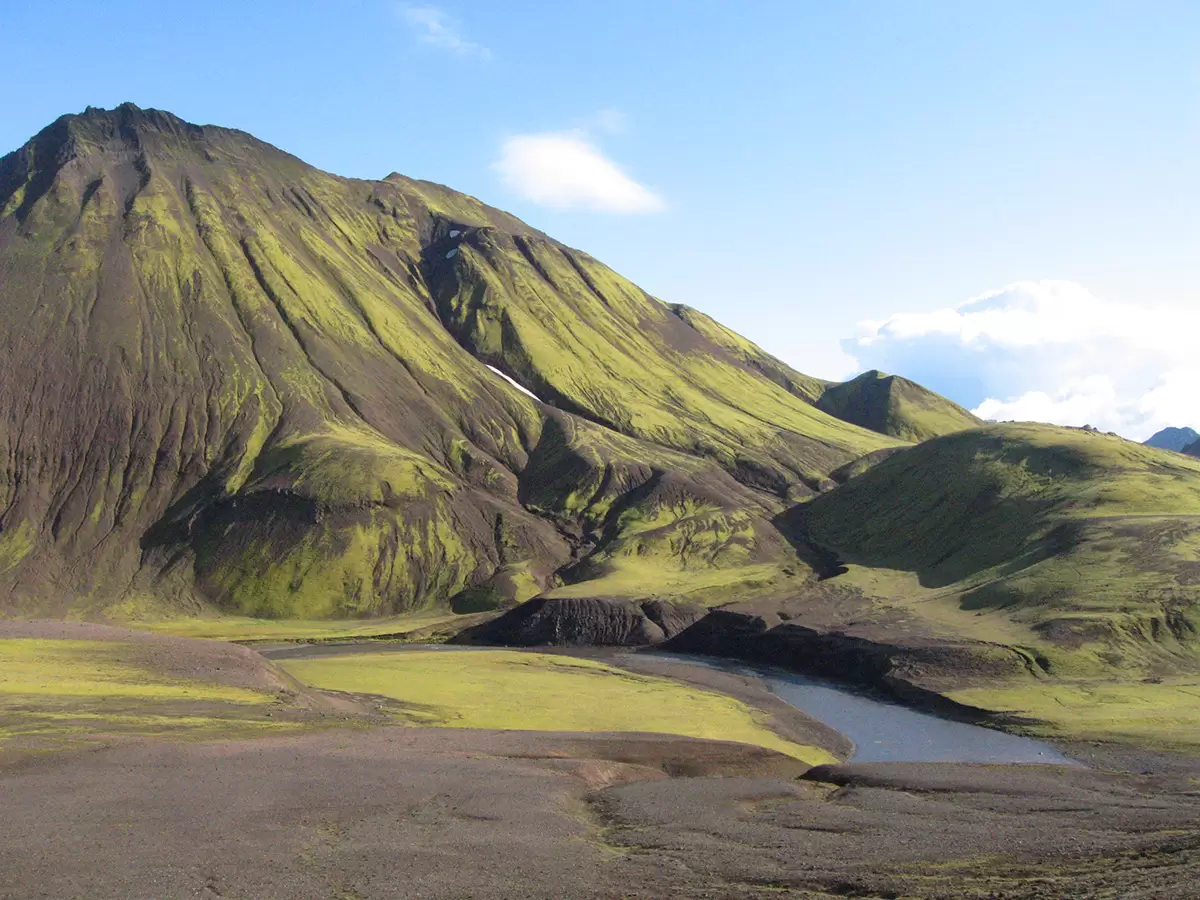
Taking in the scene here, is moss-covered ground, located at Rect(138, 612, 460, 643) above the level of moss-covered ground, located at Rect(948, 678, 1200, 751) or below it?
below

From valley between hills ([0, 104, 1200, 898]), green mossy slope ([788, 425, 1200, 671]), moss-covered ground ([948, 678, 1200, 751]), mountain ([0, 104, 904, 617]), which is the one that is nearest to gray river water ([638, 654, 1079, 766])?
valley between hills ([0, 104, 1200, 898])

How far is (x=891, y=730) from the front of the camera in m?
76.8

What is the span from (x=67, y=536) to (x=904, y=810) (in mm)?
150309

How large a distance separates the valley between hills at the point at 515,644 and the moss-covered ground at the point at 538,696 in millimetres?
590

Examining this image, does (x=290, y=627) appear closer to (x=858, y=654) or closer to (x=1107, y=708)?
(x=858, y=654)

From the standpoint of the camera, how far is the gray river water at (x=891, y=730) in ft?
220

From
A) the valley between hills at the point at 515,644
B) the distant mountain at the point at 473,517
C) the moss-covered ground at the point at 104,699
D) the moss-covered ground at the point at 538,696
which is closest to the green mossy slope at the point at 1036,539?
the distant mountain at the point at 473,517

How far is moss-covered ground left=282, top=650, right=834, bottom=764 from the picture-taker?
6838 centimetres

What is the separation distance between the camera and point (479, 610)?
5645 inches

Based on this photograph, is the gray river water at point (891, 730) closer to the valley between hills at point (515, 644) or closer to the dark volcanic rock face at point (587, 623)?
the valley between hills at point (515, 644)

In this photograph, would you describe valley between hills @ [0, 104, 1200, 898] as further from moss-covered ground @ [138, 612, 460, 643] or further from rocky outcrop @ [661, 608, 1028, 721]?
moss-covered ground @ [138, 612, 460, 643]

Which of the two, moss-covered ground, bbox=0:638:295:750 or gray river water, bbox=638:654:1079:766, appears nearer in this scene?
moss-covered ground, bbox=0:638:295:750

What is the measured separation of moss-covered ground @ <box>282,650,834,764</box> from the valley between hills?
1.93 ft

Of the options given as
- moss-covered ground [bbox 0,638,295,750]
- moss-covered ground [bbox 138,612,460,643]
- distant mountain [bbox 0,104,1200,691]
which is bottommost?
moss-covered ground [bbox 138,612,460,643]
